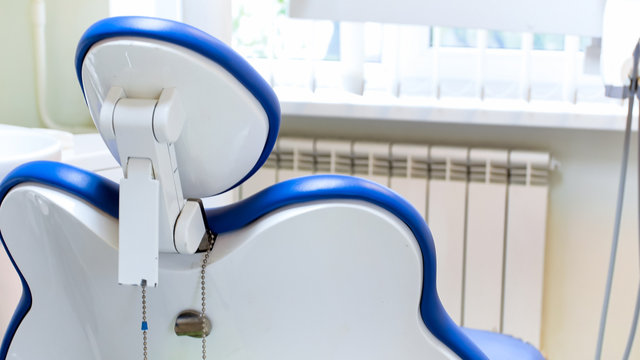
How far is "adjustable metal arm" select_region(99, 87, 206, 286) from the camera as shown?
2.01 feet

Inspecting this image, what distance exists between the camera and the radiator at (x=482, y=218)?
194 cm

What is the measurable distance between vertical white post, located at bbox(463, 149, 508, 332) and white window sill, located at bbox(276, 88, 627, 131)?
104mm

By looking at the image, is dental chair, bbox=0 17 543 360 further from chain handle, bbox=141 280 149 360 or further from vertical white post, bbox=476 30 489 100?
vertical white post, bbox=476 30 489 100

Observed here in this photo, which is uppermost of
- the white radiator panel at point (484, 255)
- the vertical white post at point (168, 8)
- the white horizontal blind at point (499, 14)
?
the white horizontal blind at point (499, 14)

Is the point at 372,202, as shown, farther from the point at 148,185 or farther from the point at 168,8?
the point at 168,8

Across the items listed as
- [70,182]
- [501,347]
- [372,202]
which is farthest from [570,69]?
[70,182]

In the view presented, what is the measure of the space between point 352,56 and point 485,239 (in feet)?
2.04

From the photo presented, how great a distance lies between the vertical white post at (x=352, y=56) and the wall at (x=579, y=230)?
0.62 ft

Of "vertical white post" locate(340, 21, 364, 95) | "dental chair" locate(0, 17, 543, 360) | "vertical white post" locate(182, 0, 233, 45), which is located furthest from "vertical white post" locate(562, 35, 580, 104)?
"dental chair" locate(0, 17, 543, 360)

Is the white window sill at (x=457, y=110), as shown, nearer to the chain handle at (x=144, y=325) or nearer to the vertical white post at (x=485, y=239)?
the vertical white post at (x=485, y=239)

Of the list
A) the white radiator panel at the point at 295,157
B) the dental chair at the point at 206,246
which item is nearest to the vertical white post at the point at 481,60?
the white radiator panel at the point at 295,157

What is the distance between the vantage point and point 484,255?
1976 mm

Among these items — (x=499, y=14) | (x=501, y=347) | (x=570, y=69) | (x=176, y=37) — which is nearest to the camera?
(x=176, y=37)

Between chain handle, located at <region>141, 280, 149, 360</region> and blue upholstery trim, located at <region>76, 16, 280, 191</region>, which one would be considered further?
chain handle, located at <region>141, 280, 149, 360</region>
